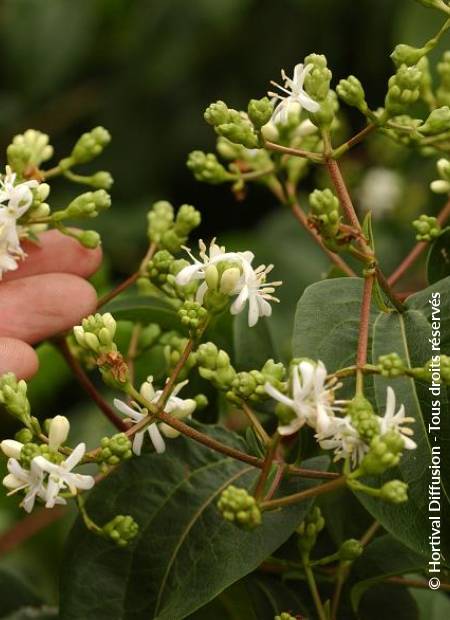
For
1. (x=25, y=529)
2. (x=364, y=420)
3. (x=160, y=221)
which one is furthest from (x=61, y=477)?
(x=25, y=529)

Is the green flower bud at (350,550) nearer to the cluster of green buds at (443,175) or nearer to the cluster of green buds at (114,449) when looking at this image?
the cluster of green buds at (114,449)

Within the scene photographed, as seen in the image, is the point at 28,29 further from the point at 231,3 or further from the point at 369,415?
the point at 369,415

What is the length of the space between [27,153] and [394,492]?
1.78 feet

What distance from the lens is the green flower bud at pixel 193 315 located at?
0.91 metres

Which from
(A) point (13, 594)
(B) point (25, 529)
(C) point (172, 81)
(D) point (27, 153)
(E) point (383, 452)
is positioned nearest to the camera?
(E) point (383, 452)

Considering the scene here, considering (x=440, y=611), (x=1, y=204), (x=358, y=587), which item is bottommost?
(x=440, y=611)

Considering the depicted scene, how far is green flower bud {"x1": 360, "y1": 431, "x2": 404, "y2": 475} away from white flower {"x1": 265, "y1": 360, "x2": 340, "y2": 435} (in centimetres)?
4

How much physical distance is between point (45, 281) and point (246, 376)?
331 millimetres

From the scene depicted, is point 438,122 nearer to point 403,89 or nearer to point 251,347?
point 403,89

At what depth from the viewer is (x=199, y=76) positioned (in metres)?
3.04

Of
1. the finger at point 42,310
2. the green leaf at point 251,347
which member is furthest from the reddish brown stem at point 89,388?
the green leaf at point 251,347

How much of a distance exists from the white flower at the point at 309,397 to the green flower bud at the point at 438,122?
0.88 ft

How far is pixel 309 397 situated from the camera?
2.68 feet

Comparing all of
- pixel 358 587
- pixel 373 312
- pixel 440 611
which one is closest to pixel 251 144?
pixel 373 312
